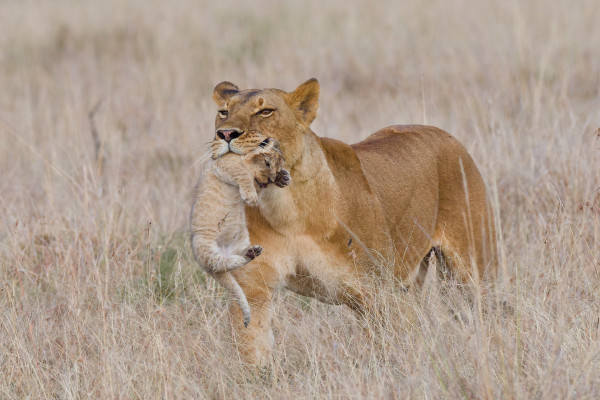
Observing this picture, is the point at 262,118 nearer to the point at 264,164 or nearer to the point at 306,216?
the point at 264,164

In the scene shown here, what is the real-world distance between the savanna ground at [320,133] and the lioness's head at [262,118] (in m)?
0.82

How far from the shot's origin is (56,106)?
398 inches

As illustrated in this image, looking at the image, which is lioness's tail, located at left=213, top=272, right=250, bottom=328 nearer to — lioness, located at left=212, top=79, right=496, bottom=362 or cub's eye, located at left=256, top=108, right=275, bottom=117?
lioness, located at left=212, top=79, right=496, bottom=362

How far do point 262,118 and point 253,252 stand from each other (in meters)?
0.68

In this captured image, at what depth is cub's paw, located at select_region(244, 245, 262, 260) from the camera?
131 inches

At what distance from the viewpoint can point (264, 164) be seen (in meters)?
3.44

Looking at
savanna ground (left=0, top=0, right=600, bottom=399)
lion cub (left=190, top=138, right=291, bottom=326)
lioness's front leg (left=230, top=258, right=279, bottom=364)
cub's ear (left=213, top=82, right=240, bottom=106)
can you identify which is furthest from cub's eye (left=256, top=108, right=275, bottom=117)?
savanna ground (left=0, top=0, right=600, bottom=399)

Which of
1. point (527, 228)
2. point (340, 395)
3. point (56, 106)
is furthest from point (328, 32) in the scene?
point (340, 395)

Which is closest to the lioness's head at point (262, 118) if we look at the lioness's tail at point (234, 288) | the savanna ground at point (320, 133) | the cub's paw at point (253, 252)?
the cub's paw at point (253, 252)

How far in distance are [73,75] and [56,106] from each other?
1.24m

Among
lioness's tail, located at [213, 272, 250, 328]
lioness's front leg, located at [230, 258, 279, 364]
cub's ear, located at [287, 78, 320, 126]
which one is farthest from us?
cub's ear, located at [287, 78, 320, 126]

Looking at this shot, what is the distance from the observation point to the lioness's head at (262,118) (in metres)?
3.46

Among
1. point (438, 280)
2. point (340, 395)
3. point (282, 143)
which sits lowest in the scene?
point (438, 280)

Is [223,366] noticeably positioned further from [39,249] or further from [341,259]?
[39,249]
